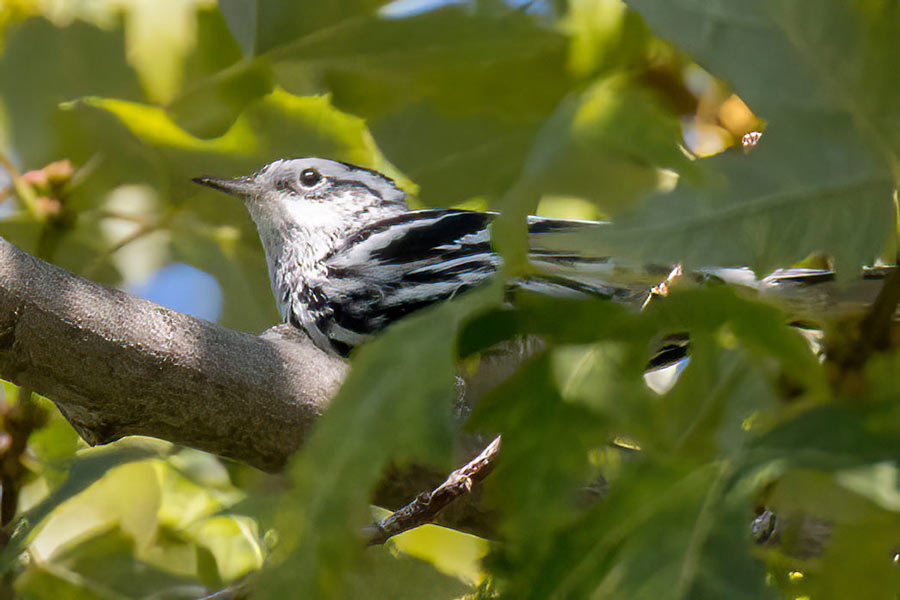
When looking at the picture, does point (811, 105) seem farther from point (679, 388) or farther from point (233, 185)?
point (233, 185)

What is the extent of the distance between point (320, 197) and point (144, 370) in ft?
3.20

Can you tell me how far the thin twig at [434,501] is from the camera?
510 mm

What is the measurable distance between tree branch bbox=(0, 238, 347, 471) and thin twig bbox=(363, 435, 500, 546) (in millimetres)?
158

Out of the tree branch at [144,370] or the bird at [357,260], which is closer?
the tree branch at [144,370]

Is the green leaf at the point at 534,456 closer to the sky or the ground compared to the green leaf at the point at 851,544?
closer to the sky

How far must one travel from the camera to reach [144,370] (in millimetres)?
617

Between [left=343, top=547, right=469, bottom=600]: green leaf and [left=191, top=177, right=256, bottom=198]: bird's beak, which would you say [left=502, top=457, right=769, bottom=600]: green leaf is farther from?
[left=191, top=177, right=256, bottom=198]: bird's beak

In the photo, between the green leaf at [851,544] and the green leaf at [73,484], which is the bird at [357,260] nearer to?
the green leaf at [73,484]

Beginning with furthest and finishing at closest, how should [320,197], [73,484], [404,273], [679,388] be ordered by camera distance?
[320,197] → [404,273] → [73,484] → [679,388]

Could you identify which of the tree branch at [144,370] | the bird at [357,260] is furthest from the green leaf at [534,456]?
the bird at [357,260]

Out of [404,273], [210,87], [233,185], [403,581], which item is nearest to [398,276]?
[404,273]

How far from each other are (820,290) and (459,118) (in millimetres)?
364

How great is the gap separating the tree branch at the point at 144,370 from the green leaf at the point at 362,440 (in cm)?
40

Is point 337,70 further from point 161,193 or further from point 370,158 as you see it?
point 161,193
